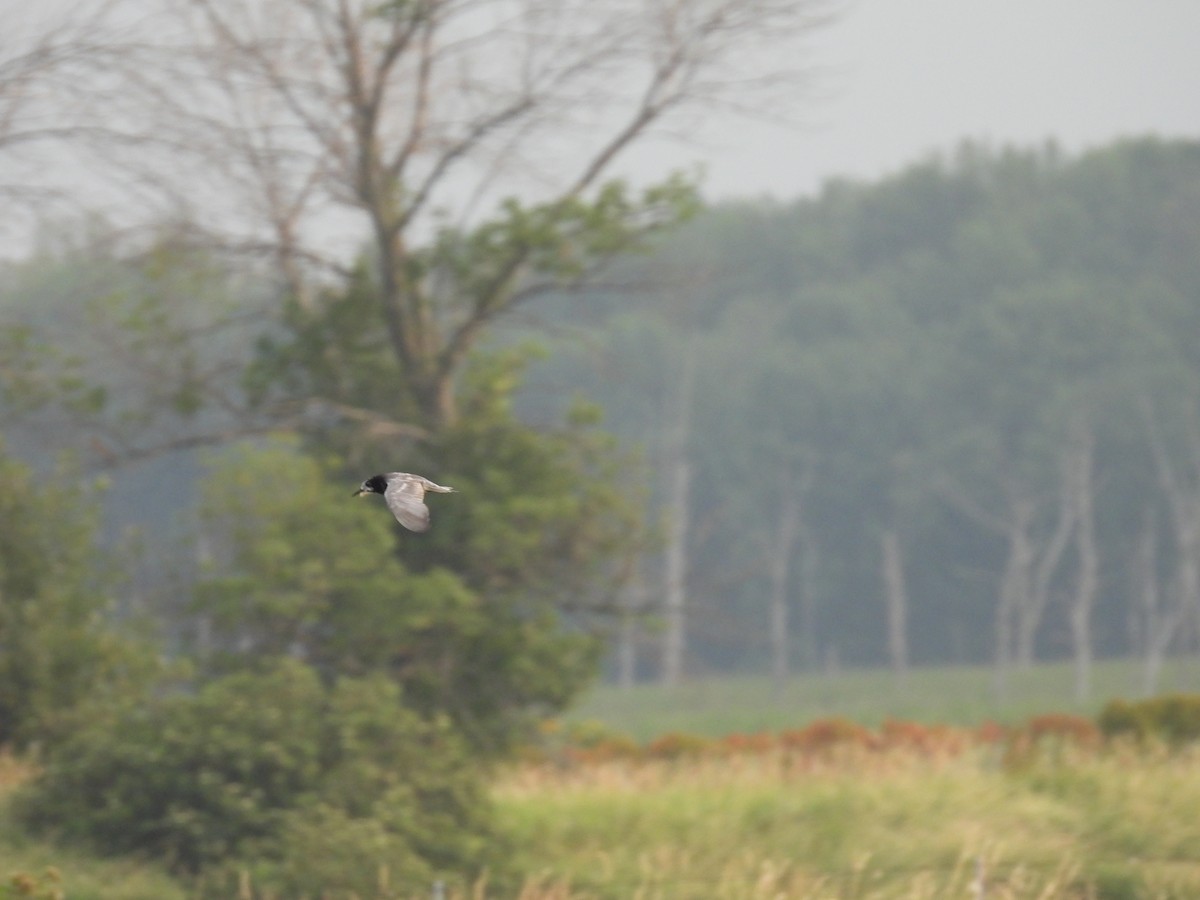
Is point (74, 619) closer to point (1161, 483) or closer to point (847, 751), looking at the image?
point (847, 751)

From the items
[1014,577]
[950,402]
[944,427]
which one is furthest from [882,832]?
[950,402]

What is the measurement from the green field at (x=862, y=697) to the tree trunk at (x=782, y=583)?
688 millimetres

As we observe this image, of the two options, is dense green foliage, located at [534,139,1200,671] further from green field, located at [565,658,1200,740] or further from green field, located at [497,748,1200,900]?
green field, located at [497,748,1200,900]

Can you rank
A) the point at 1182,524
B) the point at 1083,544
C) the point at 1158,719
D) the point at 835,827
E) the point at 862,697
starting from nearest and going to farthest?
the point at 835,827 < the point at 1158,719 < the point at 1182,524 < the point at 1083,544 < the point at 862,697

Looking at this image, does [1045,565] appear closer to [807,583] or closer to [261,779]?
[807,583]

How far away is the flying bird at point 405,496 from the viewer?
17.0 ft

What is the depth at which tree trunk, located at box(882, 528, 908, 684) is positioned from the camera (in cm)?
4975

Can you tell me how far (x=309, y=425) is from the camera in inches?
677

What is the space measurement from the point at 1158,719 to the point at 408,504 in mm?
16536

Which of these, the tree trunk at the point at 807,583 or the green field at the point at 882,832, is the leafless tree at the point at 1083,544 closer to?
the tree trunk at the point at 807,583

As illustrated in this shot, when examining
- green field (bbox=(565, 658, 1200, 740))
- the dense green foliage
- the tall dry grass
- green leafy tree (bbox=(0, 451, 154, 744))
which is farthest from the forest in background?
green leafy tree (bbox=(0, 451, 154, 744))

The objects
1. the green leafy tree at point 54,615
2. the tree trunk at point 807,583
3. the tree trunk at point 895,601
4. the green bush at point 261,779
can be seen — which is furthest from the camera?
the tree trunk at point 807,583

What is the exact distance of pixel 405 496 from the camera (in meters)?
5.34

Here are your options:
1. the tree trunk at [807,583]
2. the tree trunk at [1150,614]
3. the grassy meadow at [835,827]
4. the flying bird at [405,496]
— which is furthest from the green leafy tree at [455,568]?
the tree trunk at [807,583]
